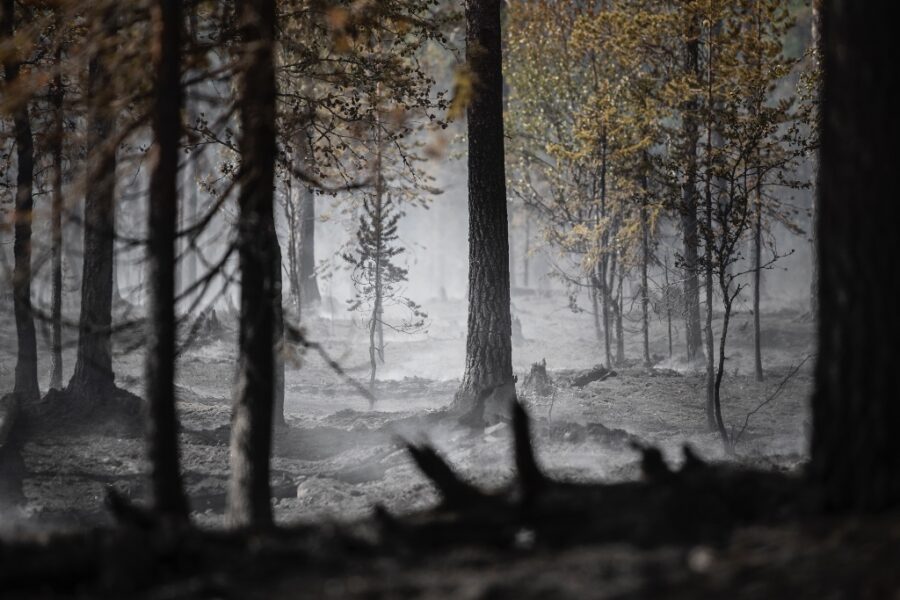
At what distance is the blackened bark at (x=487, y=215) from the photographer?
1146 centimetres

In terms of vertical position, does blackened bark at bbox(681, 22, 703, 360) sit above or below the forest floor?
above

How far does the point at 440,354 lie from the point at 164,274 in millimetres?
21541

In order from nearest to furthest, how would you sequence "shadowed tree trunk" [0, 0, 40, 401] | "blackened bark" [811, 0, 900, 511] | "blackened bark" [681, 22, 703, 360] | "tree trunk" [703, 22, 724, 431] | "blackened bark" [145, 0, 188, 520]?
"blackened bark" [811, 0, 900, 511], "blackened bark" [145, 0, 188, 520], "tree trunk" [703, 22, 724, 431], "shadowed tree trunk" [0, 0, 40, 401], "blackened bark" [681, 22, 703, 360]

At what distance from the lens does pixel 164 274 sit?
18.5 ft

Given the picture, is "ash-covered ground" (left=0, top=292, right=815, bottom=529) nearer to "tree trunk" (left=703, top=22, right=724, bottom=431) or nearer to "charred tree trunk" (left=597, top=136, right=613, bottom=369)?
"tree trunk" (left=703, top=22, right=724, bottom=431)

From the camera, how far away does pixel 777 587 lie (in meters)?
3.12

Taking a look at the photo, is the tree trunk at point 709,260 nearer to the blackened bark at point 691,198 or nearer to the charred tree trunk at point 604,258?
the blackened bark at point 691,198

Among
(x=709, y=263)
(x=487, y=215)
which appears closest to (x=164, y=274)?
(x=487, y=215)

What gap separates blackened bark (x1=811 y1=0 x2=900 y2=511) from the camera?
371cm

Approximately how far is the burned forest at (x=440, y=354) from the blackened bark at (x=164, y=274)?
2cm

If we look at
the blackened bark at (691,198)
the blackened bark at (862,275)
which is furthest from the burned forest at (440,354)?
the blackened bark at (691,198)

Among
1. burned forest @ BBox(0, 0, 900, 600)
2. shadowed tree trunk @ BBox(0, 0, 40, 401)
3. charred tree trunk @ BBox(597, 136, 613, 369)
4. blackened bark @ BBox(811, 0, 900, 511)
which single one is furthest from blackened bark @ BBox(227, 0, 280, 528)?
charred tree trunk @ BBox(597, 136, 613, 369)

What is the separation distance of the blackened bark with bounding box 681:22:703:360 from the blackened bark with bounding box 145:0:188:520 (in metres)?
7.60

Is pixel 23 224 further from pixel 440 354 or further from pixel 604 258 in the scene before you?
pixel 440 354
